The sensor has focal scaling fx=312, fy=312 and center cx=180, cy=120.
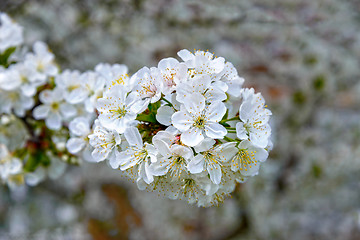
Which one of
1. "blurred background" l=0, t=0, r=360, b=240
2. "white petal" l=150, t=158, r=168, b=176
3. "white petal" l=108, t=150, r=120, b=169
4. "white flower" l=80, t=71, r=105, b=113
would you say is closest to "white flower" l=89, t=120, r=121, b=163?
"white petal" l=108, t=150, r=120, b=169

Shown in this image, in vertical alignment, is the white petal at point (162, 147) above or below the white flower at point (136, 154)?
above

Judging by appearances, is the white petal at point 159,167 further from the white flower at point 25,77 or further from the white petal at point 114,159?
the white flower at point 25,77

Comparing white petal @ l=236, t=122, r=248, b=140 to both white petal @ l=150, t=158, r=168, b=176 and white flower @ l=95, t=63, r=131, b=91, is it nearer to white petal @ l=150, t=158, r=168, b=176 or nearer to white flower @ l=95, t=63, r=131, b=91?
white petal @ l=150, t=158, r=168, b=176

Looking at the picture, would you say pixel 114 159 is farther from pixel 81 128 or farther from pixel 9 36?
pixel 9 36

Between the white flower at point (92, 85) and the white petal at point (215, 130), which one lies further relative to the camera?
the white flower at point (92, 85)

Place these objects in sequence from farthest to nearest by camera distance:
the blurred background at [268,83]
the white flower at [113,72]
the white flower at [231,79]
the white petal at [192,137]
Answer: the blurred background at [268,83] → the white flower at [113,72] → the white flower at [231,79] → the white petal at [192,137]

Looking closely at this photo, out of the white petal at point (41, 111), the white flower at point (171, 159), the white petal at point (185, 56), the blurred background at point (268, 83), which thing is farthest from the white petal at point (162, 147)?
the blurred background at point (268, 83)

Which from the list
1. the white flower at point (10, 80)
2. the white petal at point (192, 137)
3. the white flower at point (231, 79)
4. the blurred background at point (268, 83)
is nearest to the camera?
the white petal at point (192, 137)

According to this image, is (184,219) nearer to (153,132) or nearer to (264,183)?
(264,183)
